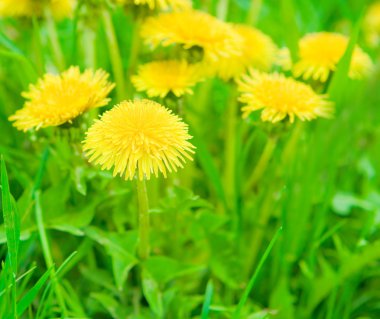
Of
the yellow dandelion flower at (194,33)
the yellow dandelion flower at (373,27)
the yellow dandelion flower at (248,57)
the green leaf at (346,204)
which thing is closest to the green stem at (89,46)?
the yellow dandelion flower at (194,33)

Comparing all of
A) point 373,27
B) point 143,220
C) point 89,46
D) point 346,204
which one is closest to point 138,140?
point 143,220

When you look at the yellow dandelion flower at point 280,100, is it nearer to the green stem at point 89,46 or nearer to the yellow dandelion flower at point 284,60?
the yellow dandelion flower at point 284,60

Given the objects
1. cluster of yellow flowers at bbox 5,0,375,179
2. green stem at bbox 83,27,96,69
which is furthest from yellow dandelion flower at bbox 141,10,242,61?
green stem at bbox 83,27,96,69

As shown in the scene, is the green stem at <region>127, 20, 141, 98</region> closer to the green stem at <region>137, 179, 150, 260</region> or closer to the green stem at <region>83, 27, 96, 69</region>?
the green stem at <region>83, 27, 96, 69</region>

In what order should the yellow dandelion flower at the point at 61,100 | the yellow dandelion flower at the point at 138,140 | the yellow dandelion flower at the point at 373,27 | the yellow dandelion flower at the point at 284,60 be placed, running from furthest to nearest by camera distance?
the yellow dandelion flower at the point at 373,27 → the yellow dandelion flower at the point at 284,60 → the yellow dandelion flower at the point at 61,100 → the yellow dandelion flower at the point at 138,140

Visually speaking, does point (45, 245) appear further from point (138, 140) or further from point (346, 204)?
point (346, 204)

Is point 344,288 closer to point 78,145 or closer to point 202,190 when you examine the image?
point 202,190
